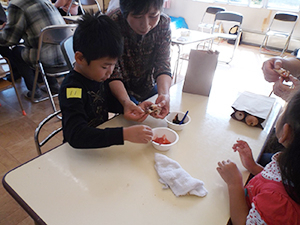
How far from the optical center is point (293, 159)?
52 cm

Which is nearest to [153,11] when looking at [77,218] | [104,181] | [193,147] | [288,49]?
[193,147]

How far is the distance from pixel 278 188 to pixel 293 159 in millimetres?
106

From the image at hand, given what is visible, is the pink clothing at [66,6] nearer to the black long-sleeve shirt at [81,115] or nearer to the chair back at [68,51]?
the chair back at [68,51]

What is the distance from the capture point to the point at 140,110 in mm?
937

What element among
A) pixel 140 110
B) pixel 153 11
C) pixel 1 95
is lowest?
pixel 1 95

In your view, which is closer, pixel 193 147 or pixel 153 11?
pixel 193 147

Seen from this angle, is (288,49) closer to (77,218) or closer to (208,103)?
(208,103)

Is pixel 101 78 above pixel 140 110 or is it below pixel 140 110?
above

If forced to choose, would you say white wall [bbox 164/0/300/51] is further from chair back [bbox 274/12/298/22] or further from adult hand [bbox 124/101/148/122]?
adult hand [bbox 124/101/148/122]

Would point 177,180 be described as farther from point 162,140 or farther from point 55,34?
point 55,34

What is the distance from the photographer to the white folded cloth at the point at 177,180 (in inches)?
24.6

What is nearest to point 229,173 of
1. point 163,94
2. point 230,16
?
point 163,94

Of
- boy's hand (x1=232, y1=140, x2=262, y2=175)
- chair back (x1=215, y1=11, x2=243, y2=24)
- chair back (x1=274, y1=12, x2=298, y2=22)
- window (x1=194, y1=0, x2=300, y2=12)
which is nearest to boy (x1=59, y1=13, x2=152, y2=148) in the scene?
boy's hand (x1=232, y1=140, x2=262, y2=175)

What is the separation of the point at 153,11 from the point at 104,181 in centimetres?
78
